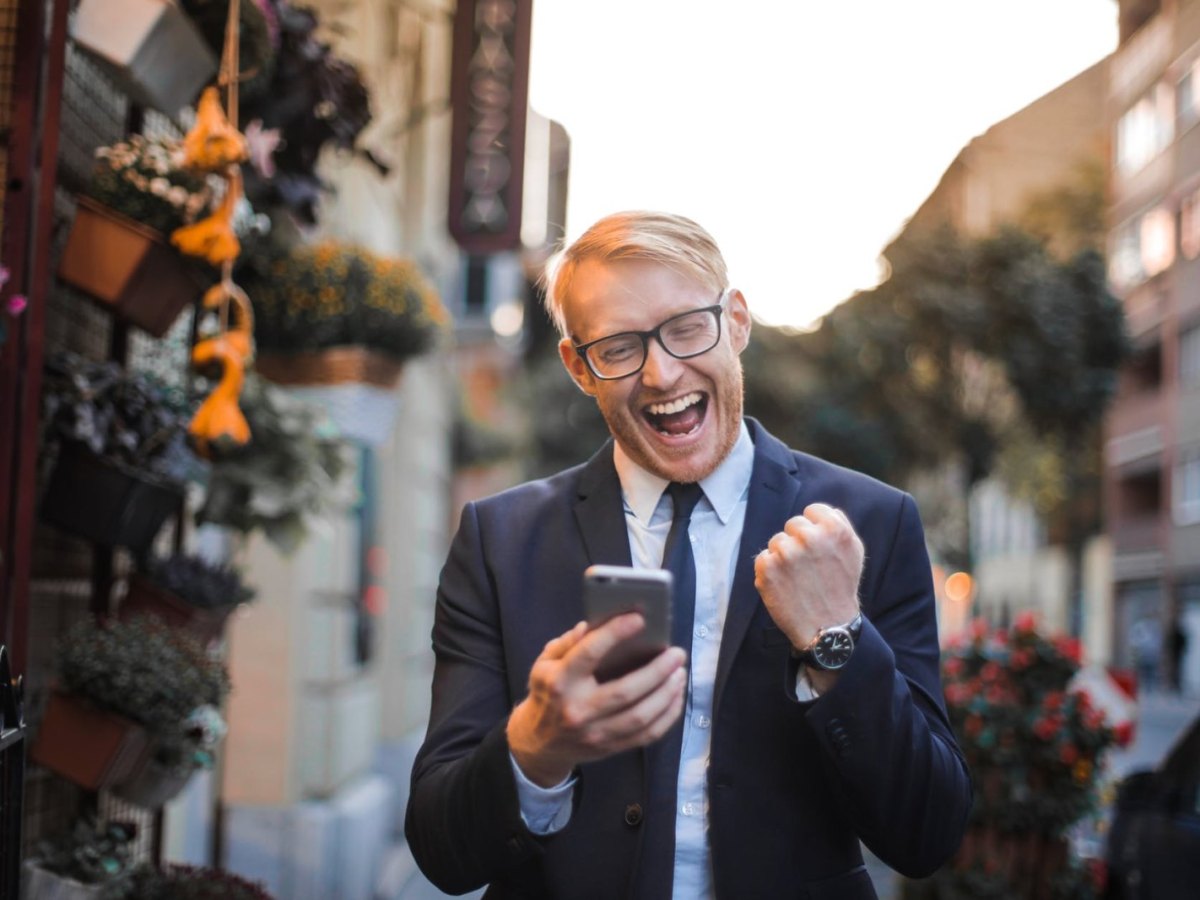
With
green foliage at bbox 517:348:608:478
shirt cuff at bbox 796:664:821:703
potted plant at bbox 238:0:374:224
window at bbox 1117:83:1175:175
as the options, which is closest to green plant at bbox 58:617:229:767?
potted plant at bbox 238:0:374:224

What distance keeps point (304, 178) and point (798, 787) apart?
3.04 m

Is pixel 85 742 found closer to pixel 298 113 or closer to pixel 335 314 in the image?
pixel 298 113

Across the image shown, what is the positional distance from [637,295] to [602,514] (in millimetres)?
365

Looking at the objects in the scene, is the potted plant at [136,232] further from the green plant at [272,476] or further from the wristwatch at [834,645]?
the wristwatch at [834,645]

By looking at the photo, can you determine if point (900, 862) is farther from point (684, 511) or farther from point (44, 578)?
point (44, 578)

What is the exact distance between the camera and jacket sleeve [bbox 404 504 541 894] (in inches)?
72.6

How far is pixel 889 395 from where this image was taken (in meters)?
A: 22.9

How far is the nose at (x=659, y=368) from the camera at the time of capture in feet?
6.91

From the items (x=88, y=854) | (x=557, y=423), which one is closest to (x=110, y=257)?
(x=88, y=854)

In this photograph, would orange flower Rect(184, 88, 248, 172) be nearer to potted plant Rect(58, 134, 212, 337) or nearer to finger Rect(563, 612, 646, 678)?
potted plant Rect(58, 134, 212, 337)

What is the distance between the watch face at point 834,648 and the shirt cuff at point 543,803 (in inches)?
15.3

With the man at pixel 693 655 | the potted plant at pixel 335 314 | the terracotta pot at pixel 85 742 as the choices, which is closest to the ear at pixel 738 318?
the man at pixel 693 655

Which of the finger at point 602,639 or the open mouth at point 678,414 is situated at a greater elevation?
the open mouth at point 678,414

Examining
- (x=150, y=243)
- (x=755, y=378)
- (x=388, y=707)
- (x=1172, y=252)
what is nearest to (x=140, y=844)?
(x=150, y=243)
